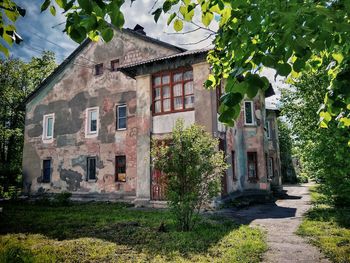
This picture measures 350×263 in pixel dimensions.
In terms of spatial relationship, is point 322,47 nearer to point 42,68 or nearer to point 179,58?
point 179,58

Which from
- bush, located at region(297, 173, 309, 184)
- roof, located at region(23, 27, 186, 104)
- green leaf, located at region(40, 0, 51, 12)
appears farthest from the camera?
roof, located at region(23, 27, 186, 104)

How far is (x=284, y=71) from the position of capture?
6.02 ft

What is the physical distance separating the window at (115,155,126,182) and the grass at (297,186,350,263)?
34.3ft

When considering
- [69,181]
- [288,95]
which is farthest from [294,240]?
[69,181]

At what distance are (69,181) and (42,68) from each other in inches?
889

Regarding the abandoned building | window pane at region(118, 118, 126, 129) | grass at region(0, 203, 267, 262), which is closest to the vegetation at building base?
grass at region(0, 203, 267, 262)

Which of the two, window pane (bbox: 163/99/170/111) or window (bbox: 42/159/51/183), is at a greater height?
window pane (bbox: 163/99/170/111)

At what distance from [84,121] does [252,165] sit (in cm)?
1181

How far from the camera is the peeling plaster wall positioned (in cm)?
1681

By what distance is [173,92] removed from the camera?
46.3 ft

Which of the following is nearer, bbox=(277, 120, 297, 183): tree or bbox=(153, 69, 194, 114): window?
bbox=(153, 69, 194, 114): window

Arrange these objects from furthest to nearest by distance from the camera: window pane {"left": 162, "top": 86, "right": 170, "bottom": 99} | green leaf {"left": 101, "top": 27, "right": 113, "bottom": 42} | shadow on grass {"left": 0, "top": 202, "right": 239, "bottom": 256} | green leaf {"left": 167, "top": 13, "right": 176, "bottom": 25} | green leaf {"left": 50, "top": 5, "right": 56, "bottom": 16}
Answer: window pane {"left": 162, "top": 86, "right": 170, "bottom": 99} → shadow on grass {"left": 0, "top": 202, "right": 239, "bottom": 256} → green leaf {"left": 167, "top": 13, "right": 176, "bottom": 25} → green leaf {"left": 50, "top": 5, "right": 56, "bottom": 16} → green leaf {"left": 101, "top": 27, "right": 113, "bottom": 42}

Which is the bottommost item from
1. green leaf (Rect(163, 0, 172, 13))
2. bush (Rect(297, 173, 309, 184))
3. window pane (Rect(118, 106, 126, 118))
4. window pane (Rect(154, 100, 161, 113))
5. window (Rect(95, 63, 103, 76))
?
bush (Rect(297, 173, 309, 184))

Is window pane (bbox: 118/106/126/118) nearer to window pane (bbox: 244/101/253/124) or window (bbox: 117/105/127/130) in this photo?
window (bbox: 117/105/127/130)
